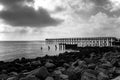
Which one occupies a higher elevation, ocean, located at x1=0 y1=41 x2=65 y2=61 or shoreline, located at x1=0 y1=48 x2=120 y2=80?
shoreline, located at x1=0 y1=48 x2=120 y2=80

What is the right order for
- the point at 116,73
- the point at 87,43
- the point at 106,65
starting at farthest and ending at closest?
the point at 87,43 < the point at 106,65 < the point at 116,73

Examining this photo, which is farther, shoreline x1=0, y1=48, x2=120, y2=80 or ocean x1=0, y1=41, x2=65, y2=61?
ocean x1=0, y1=41, x2=65, y2=61

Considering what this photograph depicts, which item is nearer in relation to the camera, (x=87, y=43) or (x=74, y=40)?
(x=87, y=43)

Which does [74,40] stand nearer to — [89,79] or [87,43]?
[87,43]

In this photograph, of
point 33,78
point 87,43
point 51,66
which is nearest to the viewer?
point 33,78

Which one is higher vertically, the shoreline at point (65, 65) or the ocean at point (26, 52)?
the shoreline at point (65, 65)

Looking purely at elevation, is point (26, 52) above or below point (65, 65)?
below

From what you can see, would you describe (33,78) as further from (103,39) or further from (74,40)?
(74,40)

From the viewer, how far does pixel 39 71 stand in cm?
571

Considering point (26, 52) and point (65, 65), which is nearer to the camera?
point (65, 65)

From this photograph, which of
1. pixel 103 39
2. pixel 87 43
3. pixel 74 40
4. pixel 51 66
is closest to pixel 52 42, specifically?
pixel 74 40

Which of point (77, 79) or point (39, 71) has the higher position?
point (39, 71)

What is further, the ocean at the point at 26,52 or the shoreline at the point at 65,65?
the ocean at the point at 26,52

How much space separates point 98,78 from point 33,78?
247cm
